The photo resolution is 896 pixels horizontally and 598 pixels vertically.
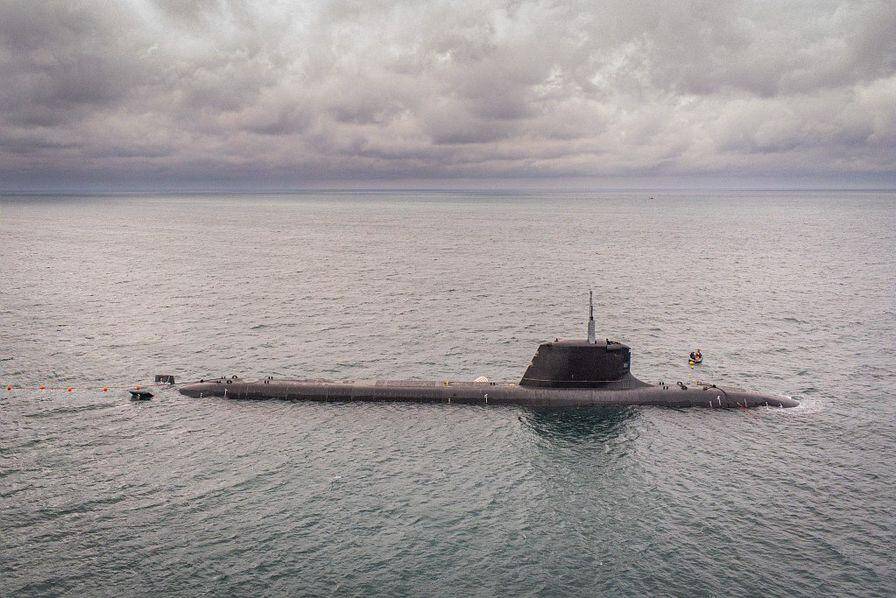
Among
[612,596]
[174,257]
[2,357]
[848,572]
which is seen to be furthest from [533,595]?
[174,257]

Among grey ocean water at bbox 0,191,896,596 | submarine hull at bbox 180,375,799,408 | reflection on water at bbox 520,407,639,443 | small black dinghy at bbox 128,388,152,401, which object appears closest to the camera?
grey ocean water at bbox 0,191,896,596

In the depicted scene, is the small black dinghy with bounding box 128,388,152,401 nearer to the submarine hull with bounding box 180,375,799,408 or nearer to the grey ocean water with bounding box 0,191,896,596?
the grey ocean water with bounding box 0,191,896,596

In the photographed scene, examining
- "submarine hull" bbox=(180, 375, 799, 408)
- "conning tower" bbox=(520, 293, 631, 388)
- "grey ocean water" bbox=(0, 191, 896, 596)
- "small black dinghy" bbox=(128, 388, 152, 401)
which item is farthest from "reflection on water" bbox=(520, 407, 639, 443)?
"small black dinghy" bbox=(128, 388, 152, 401)

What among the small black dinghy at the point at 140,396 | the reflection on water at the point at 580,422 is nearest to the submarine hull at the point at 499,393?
the reflection on water at the point at 580,422

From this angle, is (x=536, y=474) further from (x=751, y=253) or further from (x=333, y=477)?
(x=751, y=253)

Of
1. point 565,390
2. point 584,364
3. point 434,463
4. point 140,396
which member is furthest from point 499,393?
point 140,396

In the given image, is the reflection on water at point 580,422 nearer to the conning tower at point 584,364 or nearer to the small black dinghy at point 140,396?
the conning tower at point 584,364

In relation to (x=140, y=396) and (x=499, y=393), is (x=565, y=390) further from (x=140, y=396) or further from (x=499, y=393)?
(x=140, y=396)
